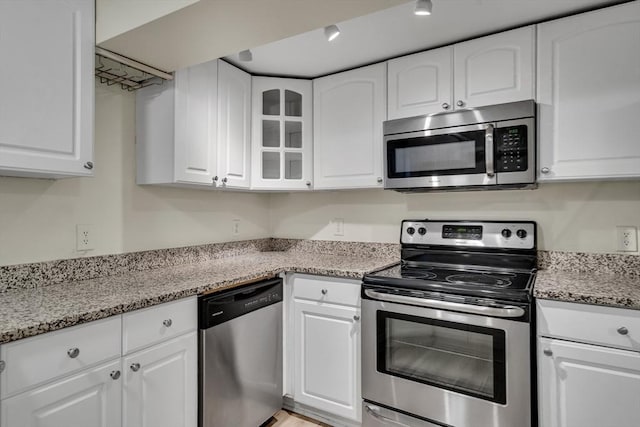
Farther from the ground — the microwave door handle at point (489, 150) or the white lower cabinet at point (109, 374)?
the microwave door handle at point (489, 150)

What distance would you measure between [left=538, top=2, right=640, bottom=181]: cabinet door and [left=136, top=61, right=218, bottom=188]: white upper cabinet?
169 cm

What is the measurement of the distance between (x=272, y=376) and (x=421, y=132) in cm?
157

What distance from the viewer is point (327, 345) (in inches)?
78.5

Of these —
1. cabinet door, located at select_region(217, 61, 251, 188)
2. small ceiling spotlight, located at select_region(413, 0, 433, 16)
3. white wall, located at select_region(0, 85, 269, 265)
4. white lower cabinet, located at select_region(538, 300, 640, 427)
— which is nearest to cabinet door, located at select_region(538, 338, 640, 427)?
white lower cabinet, located at select_region(538, 300, 640, 427)

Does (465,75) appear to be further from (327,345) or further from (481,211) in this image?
(327,345)

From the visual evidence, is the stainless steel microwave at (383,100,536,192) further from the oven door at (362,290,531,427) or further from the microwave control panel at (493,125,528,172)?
the oven door at (362,290,531,427)

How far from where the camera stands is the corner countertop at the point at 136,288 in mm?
1110

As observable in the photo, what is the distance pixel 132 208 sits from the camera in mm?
1937

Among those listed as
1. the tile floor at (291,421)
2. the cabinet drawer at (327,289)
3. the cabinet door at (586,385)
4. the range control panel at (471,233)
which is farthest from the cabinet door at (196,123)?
the cabinet door at (586,385)

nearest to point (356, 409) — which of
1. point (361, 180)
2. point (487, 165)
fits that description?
point (361, 180)

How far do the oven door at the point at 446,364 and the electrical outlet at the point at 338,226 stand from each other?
84 cm

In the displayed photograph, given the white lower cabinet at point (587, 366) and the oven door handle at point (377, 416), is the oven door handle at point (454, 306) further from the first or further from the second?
the oven door handle at point (377, 416)

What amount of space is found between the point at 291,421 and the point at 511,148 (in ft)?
6.22

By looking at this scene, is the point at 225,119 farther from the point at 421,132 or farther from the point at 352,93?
the point at 421,132
